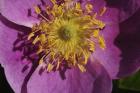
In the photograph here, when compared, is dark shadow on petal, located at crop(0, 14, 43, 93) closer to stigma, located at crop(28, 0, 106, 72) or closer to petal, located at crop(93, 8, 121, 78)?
stigma, located at crop(28, 0, 106, 72)

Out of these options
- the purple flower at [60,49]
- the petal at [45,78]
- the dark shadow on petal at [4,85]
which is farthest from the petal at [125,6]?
the dark shadow on petal at [4,85]

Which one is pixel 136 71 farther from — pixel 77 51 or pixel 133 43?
pixel 77 51

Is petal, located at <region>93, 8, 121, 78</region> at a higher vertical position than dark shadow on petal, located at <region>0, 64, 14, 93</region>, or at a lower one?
higher

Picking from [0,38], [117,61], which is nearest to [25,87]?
[0,38]

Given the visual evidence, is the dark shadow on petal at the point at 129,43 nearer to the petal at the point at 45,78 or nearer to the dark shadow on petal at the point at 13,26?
the petal at the point at 45,78

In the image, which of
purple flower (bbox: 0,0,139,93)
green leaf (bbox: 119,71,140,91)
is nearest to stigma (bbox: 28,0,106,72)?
purple flower (bbox: 0,0,139,93)

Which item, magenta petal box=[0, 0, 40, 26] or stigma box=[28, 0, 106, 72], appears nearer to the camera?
magenta petal box=[0, 0, 40, 26]
